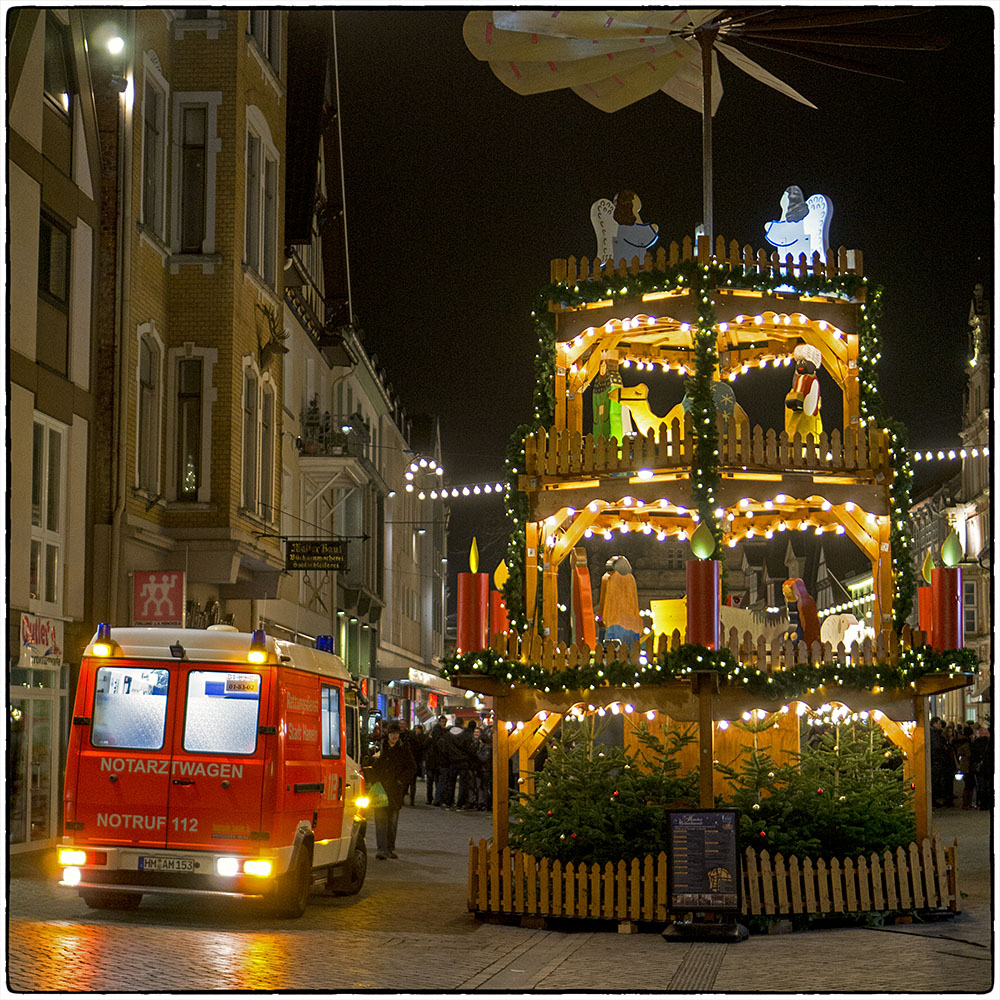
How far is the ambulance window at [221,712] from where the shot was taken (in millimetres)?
14195

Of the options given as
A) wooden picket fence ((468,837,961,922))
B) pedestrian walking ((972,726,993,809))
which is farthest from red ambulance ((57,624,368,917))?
pedestrian walking ((972,726,993,809))

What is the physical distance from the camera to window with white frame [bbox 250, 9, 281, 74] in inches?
1083

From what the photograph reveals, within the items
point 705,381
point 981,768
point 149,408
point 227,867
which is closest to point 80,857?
point 227,867

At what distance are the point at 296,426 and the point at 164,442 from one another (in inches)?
495

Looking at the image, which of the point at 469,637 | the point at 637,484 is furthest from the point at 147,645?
the point at 637,484

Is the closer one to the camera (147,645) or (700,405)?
(147,645)

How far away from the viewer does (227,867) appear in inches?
545

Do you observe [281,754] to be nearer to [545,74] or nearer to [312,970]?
[312,970]

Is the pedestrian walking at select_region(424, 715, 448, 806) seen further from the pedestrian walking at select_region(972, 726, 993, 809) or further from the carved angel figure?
the carved angel figure

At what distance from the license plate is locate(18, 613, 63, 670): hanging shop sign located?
18.9 ft

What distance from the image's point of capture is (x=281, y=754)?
1423cm

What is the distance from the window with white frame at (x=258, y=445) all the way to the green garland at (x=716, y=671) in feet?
42.3

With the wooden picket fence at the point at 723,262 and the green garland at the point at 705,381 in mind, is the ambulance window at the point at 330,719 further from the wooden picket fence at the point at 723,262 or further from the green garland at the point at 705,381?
the wooden picket fence at the point at 723,262

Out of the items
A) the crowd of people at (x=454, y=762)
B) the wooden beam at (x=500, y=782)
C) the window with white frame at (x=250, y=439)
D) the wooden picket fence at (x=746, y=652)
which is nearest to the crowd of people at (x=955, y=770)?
the crowd of people at (x=454, y=762)
